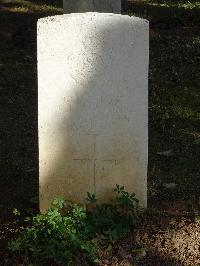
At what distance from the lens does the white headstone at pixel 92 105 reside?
4.09 m

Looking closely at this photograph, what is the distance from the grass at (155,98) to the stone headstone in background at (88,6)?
119cm

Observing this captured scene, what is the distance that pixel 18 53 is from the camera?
9141mm

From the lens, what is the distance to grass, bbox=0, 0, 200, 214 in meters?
5.38

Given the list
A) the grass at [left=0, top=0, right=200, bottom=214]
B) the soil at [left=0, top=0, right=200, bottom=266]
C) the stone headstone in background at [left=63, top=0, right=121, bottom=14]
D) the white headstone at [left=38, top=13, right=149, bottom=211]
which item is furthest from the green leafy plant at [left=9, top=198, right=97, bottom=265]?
the stone headstone in background at [left=63, top=0, right=121, bottom=14]

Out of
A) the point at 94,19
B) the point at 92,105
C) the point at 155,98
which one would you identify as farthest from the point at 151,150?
the point at 94,19

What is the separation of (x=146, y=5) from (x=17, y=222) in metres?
8.64

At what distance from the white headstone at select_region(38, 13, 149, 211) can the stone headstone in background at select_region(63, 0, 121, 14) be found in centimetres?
250

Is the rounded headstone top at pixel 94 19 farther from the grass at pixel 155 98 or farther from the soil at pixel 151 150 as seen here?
the grass at pixel 155 98

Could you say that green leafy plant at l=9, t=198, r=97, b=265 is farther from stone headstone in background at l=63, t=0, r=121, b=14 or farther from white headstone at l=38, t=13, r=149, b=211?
stone headstone in background at l=63, t=0, r=121, b=14

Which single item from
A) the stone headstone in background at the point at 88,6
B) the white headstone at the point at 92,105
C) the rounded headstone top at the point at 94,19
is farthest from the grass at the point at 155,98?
the rounded headstone top at the point at 94,19

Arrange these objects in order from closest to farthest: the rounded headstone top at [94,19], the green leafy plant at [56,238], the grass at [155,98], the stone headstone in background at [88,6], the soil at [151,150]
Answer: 1. the green leafy plant at [56,238]
2. the rounded headstone top at [94,19]
3. the soil at [151,150]
4. the grass at [155,98]
5. the stone headstone in background at [88,6]

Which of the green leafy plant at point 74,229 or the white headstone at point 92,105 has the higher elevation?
the white headstone at point 92,105

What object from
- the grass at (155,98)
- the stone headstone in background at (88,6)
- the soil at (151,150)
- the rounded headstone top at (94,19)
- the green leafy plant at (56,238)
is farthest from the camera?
the stone headstone in background at (88,6)

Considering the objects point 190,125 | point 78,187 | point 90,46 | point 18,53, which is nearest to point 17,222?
point 78,187
